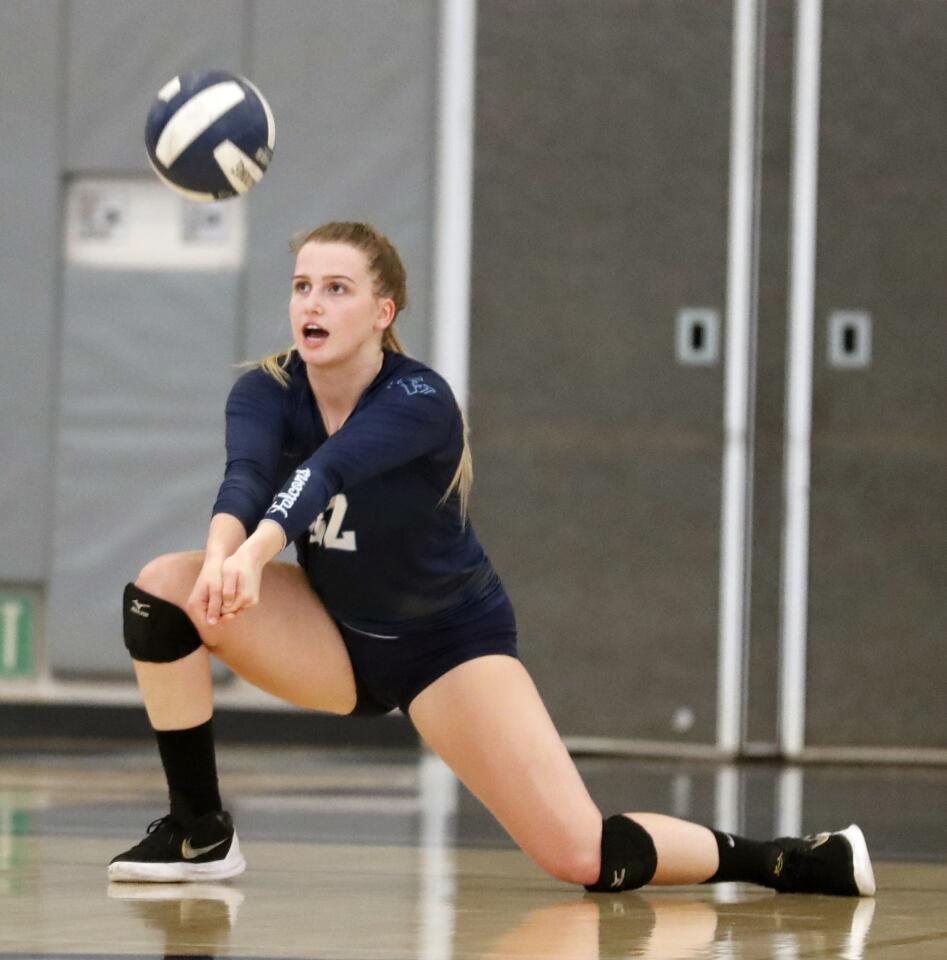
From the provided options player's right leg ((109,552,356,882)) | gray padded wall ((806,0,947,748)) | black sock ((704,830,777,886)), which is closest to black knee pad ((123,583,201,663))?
player's right leg ((109,552,356,882))

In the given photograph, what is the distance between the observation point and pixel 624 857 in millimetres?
3352

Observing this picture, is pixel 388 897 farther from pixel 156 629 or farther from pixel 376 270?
pixel 376 270

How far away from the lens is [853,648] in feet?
23.9

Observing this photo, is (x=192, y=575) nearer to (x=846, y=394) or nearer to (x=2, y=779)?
(x=2, y=779)

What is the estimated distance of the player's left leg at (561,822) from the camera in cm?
334

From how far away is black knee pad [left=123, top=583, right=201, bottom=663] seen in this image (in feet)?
10.8

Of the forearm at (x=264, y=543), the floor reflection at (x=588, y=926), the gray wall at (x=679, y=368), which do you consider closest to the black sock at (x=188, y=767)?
the floor reflection at (x=588, y=926)

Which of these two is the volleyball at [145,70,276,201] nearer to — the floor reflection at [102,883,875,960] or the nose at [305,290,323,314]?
the nose at [305,290,323,314]

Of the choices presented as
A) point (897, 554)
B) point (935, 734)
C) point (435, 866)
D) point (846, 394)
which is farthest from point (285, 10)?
point (435, 866)

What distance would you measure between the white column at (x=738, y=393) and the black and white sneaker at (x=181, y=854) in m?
4.07

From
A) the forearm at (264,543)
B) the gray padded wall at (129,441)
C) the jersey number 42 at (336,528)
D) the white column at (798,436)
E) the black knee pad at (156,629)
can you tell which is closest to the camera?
the forearm at (264,543)

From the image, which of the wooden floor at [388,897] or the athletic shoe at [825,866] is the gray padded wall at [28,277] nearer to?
the wooden floor at [388,897]

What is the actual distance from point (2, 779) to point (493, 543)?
7.75ft

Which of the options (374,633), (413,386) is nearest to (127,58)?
(413,386)
